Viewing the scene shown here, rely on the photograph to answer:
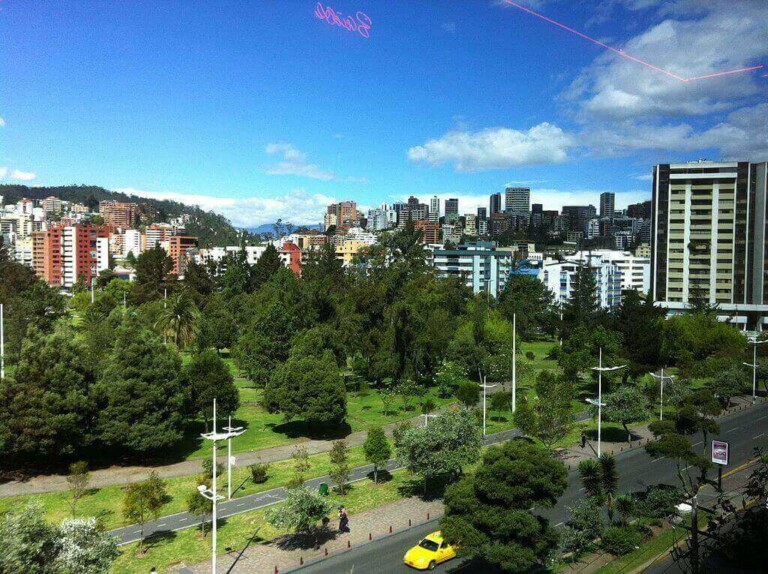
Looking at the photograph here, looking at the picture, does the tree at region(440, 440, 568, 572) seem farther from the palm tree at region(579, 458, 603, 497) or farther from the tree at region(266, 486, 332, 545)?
the palm tree at region(579, 458, 603, 497)

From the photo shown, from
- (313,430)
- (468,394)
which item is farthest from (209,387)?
(468,394)

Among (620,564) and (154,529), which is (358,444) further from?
(620,564)

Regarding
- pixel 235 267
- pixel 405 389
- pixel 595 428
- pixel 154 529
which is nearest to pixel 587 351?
pixel 595 428

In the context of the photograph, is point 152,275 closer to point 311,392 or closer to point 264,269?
point 264,269

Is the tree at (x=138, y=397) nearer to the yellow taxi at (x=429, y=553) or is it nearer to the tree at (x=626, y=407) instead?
the yellow taxi at (x=429, y=553)

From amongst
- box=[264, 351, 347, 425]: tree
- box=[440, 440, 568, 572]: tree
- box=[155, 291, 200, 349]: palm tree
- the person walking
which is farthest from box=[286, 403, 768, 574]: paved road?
box=[155, 291, 200, 349]: palm tree
